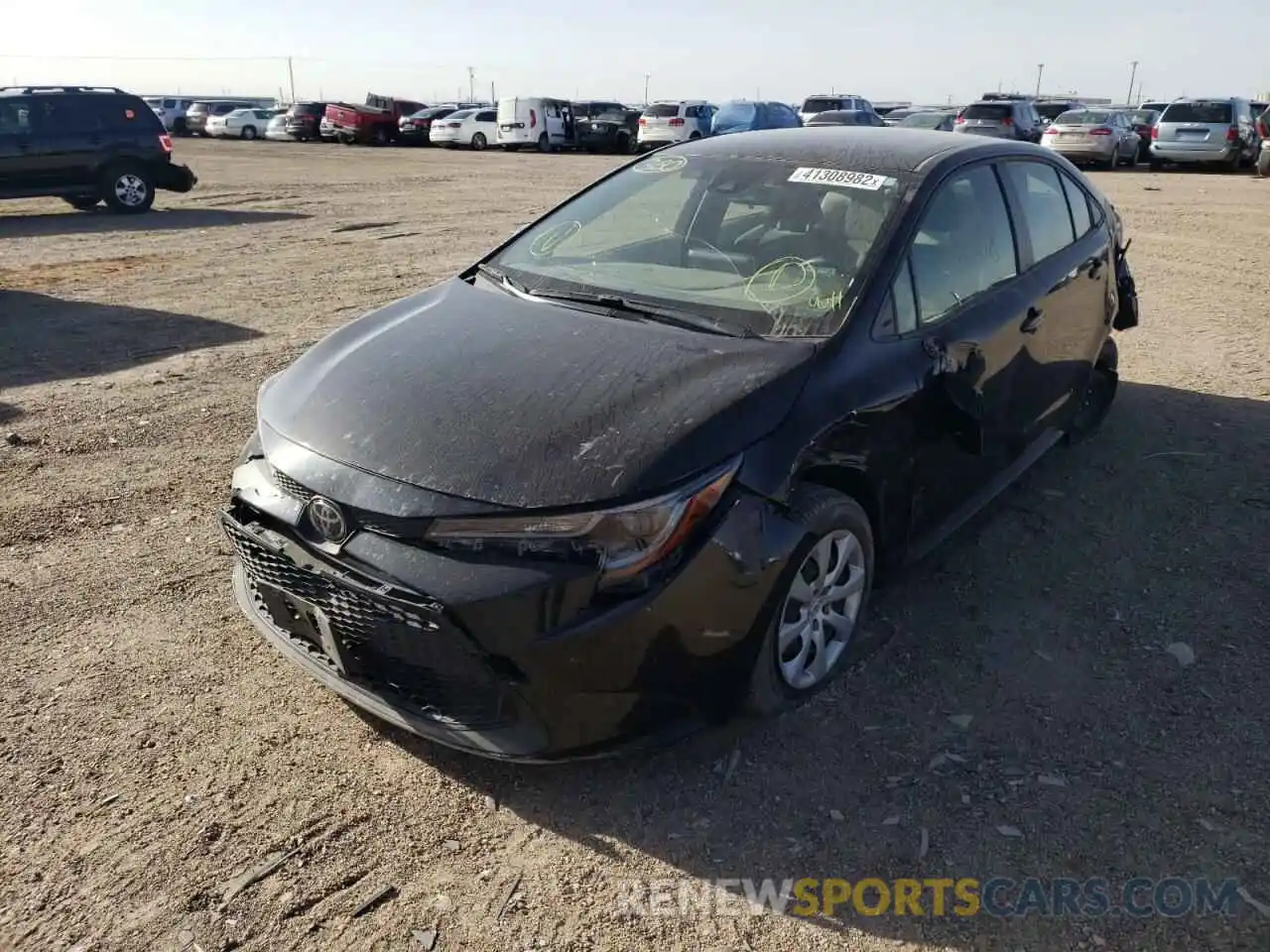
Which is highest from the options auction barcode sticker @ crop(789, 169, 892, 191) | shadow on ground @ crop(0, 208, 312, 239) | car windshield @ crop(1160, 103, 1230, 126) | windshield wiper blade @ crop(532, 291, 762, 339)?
auction barcode sticker @ crop(789, 169, 892, 191)

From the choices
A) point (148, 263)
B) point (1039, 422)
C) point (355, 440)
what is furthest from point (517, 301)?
point (148, 263)

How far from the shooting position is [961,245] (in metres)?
3.87

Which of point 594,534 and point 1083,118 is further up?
point 1083,118

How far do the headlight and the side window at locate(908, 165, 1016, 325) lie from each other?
1493 mm

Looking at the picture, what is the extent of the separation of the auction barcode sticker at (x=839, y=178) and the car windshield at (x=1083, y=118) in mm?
23337

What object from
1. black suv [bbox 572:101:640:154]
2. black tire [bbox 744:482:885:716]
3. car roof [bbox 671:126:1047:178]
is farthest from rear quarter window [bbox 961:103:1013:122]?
black tire [bbox 744:482:885:716]

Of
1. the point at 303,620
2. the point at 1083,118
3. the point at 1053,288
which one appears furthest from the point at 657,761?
the point at 1083,118

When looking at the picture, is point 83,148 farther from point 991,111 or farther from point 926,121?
point 991,111

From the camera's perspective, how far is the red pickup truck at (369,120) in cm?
3674

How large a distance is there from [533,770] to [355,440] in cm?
110

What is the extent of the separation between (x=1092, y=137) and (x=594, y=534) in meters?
24.9

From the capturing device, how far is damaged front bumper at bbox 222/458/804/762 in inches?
99.3

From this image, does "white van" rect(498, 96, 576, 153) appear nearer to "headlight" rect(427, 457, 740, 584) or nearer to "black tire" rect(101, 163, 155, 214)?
"black tire" rect(101, 163, 155, 214)

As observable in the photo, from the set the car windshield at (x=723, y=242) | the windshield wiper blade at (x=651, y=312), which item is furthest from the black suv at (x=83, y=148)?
the windshield wiper blade at (x=651, y=312)
